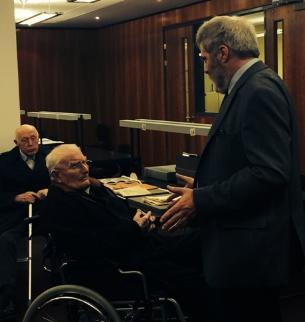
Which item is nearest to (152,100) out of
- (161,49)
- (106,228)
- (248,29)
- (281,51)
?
(161,49)

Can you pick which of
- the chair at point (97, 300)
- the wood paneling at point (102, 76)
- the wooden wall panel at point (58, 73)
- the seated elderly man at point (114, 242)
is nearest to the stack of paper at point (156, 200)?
the seated elderly man at point (114, 242)

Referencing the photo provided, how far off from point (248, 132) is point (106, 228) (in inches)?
39.9

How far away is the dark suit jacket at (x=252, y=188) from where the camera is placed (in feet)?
5.66

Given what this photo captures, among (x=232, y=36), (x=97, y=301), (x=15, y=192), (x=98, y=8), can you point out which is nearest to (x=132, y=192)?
(x=15, y=192)

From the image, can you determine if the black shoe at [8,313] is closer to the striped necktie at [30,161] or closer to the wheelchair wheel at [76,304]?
the wheelchair wheel at [76,304]

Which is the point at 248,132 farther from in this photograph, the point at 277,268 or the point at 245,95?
the point at 277,268

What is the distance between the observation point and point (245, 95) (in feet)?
5.81

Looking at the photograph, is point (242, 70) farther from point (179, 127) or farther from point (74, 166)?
point (179, 127)

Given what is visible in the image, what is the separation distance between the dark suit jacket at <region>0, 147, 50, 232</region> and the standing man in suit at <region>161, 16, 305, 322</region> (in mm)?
2016

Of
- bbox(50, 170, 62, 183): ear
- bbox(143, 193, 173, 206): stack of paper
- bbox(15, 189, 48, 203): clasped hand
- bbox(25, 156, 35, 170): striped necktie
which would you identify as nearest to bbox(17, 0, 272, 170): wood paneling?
bbox(25, 156, 35, 170): striped necktie

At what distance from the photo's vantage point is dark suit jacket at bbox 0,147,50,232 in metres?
3.69

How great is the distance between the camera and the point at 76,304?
2592 millimetres

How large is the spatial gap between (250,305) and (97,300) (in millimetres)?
725

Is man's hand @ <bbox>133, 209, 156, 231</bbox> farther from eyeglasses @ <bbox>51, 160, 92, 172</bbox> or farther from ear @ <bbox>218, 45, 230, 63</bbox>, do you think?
ear @ <bbox>218, 45, 230, 63</bbox>
